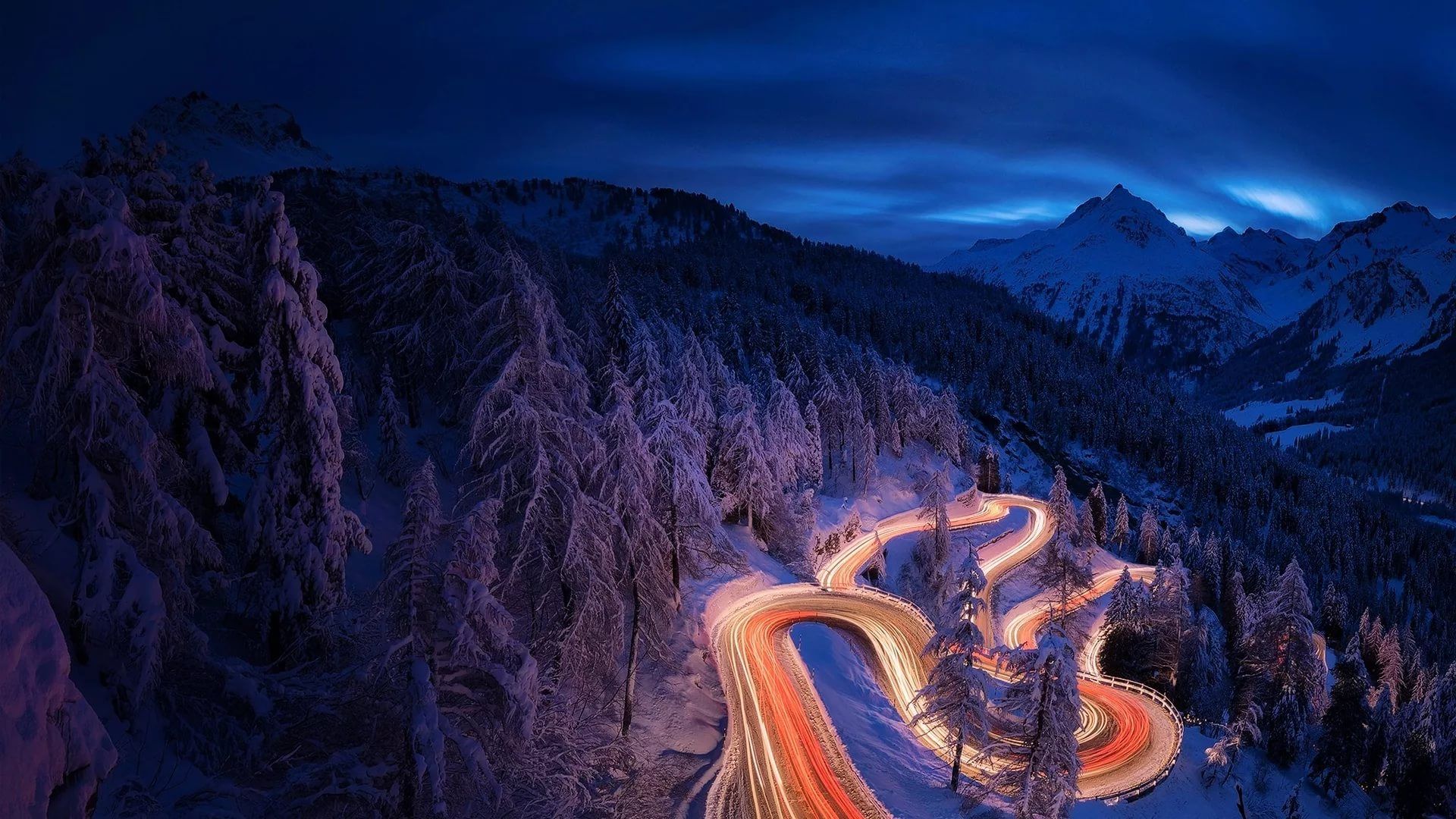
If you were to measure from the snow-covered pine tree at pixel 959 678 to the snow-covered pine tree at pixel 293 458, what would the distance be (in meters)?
20.3

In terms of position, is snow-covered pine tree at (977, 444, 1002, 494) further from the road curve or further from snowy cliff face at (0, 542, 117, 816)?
snowy cliff face at (0, 542, 117, 816)

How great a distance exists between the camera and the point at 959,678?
79.6 ft

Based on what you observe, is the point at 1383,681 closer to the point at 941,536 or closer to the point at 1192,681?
the point at 1192,681

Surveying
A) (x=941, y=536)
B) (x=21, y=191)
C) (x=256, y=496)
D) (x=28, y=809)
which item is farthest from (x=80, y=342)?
(x=941, y=536)

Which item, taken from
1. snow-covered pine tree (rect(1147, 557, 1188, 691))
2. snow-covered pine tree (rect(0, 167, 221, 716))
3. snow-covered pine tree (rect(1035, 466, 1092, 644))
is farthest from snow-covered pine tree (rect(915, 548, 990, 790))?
snow-covered pine tree (rect(1147, 557, 1188, 691))

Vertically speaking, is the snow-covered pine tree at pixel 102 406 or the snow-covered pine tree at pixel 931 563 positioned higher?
the snow-covered pine tree at pixel 102 406

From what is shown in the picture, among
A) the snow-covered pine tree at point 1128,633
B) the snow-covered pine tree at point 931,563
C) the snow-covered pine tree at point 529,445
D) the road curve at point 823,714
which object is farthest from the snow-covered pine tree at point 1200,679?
the snow-covered pine tree at point 529,445

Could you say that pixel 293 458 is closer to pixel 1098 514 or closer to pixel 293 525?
pixel 293 525

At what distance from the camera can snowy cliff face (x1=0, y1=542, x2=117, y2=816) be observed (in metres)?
6.64

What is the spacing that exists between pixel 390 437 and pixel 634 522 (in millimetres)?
16837

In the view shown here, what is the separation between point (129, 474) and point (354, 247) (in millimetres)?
35101

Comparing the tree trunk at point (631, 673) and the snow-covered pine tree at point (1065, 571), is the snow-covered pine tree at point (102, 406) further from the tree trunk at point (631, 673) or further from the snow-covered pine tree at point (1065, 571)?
the snow-covered pine tree at point (1065, 571)

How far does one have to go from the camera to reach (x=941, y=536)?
52625 mm

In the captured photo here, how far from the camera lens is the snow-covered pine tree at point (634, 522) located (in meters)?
19.9
